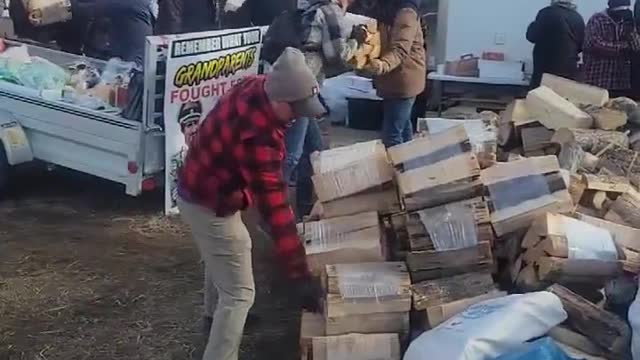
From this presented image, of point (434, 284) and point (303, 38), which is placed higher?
point (303, 38)

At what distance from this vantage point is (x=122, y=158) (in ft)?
24.0

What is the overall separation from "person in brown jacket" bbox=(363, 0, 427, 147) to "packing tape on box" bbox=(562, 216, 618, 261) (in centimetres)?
247

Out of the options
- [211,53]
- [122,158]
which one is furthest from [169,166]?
[211,53]

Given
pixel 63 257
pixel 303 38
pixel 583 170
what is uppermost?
pixel 303 38

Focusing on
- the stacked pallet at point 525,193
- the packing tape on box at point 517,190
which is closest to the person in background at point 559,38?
the stacked pallet at point 525,193

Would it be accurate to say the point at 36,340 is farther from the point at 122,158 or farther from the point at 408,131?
the point at 408,131

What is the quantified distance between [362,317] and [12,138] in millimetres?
3996

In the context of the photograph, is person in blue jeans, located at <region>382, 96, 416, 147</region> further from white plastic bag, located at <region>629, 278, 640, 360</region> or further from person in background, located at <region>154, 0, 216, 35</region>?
white plastic bag, located at <region>629, 278, 640, 360</region>

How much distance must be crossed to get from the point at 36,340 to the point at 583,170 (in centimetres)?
314

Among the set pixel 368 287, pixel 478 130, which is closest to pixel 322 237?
pixel 368 287

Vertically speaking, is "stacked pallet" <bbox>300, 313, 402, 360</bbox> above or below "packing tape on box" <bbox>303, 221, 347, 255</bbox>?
below

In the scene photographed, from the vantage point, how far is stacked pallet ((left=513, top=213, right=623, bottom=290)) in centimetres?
468

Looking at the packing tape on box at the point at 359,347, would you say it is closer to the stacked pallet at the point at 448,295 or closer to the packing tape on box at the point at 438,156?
the stacked pallet at the point at 448,295

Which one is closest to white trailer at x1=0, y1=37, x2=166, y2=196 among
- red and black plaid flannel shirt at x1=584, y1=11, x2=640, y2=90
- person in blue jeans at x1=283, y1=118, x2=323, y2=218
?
person in blue jeans at x1=283, y1=118, x2=323, y2=218
